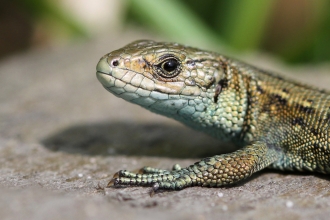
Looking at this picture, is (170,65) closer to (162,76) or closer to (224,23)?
(162,76)

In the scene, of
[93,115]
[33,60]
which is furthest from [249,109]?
[33,60]

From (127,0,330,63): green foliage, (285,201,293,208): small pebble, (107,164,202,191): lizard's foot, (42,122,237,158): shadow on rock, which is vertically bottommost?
(285,201,293,208): small pebble

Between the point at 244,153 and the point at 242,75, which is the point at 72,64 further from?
the point at 244,153

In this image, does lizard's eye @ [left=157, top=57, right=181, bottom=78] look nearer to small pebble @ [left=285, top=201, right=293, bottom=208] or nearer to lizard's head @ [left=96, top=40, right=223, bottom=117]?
lizard's head @ [left=96, top=40, right=223, bottom=117]

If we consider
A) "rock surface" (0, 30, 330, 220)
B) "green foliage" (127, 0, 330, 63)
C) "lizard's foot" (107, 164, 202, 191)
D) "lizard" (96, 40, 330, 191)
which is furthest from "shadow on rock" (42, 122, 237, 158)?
"green foliage" (127, 0, 330, 63)

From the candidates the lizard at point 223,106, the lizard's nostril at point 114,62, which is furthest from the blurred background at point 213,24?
the lizard's nostril at point 114,62

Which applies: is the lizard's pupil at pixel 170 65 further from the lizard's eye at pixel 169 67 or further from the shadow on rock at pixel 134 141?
the shadow on rock at pixel 134 141
